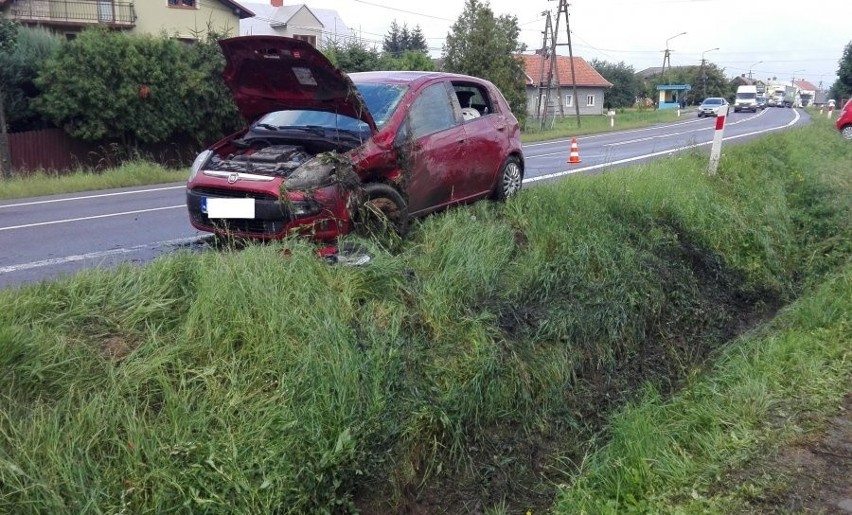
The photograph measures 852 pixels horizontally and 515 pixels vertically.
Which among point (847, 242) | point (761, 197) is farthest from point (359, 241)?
point (761, 197)

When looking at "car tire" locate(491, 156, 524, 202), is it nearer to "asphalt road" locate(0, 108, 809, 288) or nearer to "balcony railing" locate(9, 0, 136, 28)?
"asphalt road" locate(0, 108, 809, 288)

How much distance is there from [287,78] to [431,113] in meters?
1.44

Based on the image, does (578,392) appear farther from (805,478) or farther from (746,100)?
(746,100)

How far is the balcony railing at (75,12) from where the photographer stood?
3212 centimetres

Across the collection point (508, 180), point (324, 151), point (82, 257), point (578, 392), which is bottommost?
point (578, 392)

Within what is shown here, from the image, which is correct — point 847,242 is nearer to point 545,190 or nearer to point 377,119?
point 545,190

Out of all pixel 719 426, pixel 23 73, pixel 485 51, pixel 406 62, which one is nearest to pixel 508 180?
pixel 719 426

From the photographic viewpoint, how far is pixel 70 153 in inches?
827

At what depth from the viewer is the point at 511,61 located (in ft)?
120

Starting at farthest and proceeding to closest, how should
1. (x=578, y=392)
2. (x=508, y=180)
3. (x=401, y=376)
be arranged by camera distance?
(x=508, y=180), (x=578, y=392), (x=401, y=376)

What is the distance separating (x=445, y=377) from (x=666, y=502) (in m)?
1.67

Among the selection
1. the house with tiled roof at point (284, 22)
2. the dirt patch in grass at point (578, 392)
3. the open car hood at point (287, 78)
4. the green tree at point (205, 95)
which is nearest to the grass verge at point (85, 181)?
the green tree at point (205, 95)

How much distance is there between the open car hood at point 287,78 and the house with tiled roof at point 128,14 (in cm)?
2587

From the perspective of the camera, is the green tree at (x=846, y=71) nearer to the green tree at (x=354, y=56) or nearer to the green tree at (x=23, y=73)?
the green tree at (x=354, y=56)
